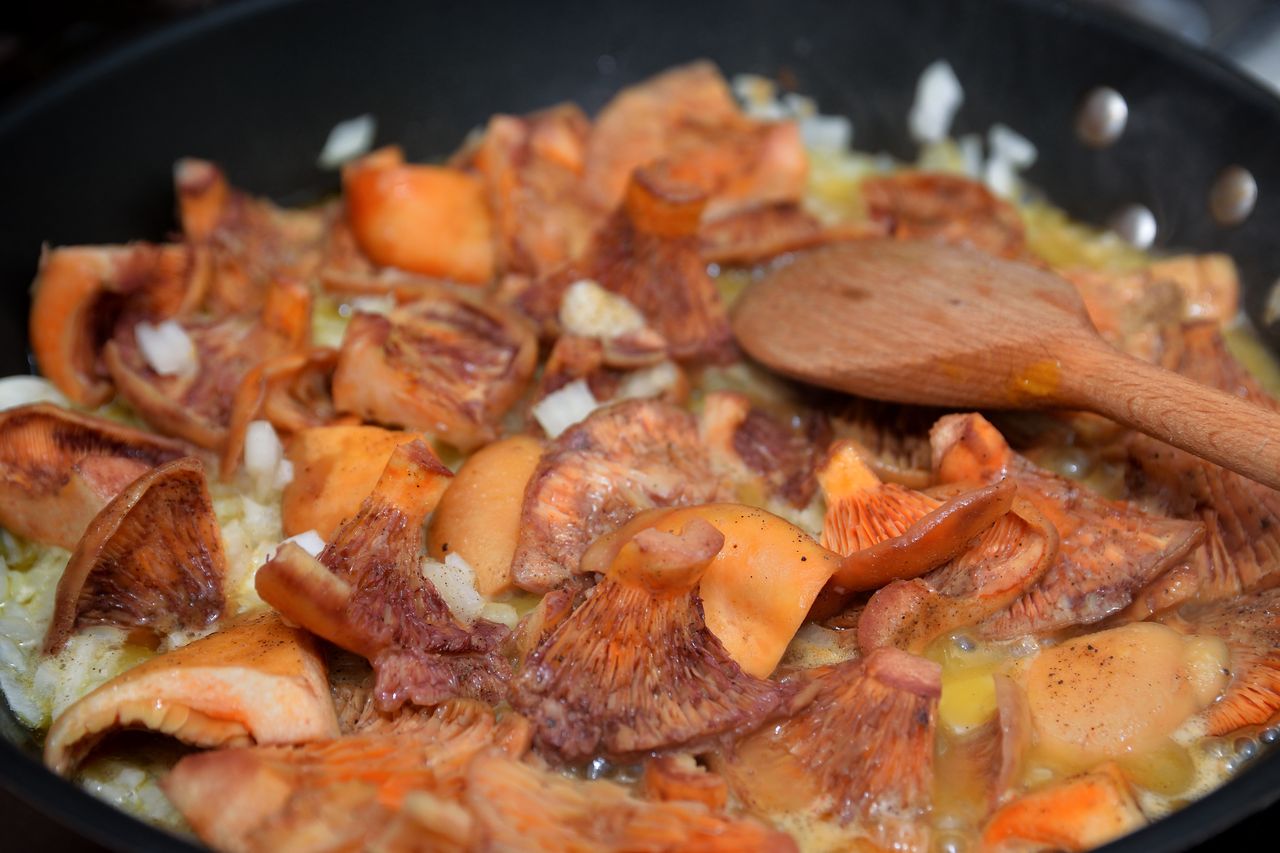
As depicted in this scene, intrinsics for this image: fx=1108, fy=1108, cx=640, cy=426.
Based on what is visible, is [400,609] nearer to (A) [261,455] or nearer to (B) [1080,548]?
(A) [261,455]

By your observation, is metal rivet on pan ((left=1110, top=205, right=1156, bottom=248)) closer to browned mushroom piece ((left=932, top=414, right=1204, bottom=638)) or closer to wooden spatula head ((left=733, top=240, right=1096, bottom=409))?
wooden spatula head ((left=733, top=240, right=1096, bottom=409))

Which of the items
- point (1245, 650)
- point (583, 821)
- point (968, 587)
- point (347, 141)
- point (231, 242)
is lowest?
point (1245, 650)

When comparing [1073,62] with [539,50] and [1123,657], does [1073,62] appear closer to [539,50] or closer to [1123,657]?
[539,50]

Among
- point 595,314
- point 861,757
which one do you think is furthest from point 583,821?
point 595,314

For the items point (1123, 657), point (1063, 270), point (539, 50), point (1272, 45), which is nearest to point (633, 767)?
point (1123, 657)

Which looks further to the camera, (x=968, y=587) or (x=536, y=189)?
(x=536, y=189)

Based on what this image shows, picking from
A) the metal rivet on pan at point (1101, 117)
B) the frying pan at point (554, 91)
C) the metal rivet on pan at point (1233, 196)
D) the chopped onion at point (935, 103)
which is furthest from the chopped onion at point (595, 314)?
the metal rivet on pan at point (1233, 196)
